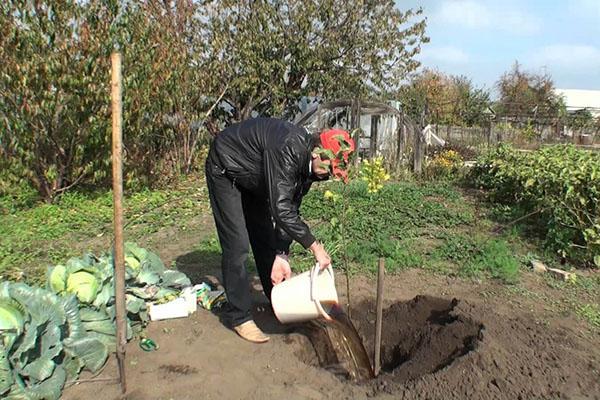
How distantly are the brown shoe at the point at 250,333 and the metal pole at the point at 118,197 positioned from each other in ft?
2.88

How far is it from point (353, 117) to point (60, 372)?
34.1 feet

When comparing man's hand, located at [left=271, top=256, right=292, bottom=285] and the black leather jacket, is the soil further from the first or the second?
Result: the black leather jacket

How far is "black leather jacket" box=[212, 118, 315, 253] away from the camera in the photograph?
9.72 ft

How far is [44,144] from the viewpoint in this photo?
7848 millimetres

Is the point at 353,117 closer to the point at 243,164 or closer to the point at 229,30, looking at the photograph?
the point at 229,30

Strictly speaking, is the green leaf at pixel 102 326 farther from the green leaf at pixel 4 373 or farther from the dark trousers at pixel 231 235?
the dark trousers at pixel 231 235

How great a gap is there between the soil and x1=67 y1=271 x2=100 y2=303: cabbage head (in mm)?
417

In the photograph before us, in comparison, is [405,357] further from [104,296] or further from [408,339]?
[104,296]

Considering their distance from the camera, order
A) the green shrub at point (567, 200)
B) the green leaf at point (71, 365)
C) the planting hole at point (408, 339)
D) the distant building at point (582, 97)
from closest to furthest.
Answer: the green leaf at point (71, 365)
the planting hole at point (408, 339)
the green shrub at point (567, 200)
the distant building at point (582, 97)

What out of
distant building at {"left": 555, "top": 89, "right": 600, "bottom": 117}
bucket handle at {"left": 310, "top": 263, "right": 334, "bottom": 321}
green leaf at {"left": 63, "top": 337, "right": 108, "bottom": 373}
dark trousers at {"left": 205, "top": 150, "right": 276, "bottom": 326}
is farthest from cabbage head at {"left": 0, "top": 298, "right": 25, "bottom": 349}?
distant building at {"left": 555, "top": 89, "right": 600, "bottom": 117}

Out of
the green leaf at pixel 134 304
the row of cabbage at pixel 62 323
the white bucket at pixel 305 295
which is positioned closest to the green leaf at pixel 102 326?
the row of cabbage at pixel 62 323

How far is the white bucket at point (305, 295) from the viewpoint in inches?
121

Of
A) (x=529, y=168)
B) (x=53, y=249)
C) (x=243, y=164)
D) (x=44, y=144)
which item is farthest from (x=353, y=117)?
(x=243, y=164)

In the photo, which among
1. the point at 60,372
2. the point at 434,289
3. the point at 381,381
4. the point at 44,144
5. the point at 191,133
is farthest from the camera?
the point at 191,133
